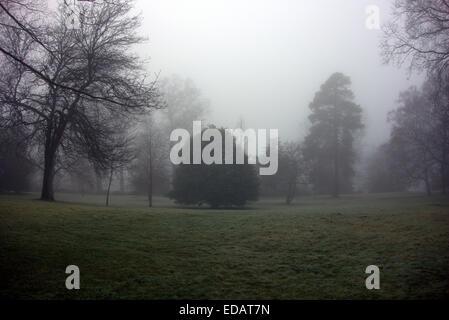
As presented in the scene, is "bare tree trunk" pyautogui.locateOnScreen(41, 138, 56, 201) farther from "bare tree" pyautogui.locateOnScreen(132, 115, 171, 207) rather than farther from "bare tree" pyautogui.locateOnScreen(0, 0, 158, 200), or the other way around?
"bare tree" pyautogui.locateOnScreen(132, 115, 171, 207)

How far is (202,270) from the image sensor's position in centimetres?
593

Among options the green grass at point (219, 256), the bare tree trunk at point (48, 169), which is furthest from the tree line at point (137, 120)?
the green grass at point (219, 256)

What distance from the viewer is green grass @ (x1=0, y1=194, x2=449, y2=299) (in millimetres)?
5008

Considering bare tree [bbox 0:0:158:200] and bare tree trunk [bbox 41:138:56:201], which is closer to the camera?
bare tree [bbox 0:0:158:200]

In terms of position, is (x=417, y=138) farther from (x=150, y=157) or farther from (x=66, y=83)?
(x=66, y=83)

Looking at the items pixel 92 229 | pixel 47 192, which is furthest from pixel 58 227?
pixel 47 192

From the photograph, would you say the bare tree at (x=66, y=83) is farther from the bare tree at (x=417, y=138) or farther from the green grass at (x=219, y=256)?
the bare tree at (x=417, y=138)

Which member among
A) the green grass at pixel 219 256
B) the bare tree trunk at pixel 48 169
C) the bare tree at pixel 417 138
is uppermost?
the bare tree at pixel 417 138

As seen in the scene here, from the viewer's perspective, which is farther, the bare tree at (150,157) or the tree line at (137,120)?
the bare tree at (150,157)

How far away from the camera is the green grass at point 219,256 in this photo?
5008 millimetres

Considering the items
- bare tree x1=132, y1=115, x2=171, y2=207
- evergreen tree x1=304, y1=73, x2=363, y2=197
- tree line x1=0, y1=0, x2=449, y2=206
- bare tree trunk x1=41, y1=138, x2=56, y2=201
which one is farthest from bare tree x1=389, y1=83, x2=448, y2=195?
bare tree trunk x1=41, y1=138, x2=56, y2=201

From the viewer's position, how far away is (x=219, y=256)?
6.86 m

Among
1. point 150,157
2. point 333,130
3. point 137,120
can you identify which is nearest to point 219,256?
point 137,120
